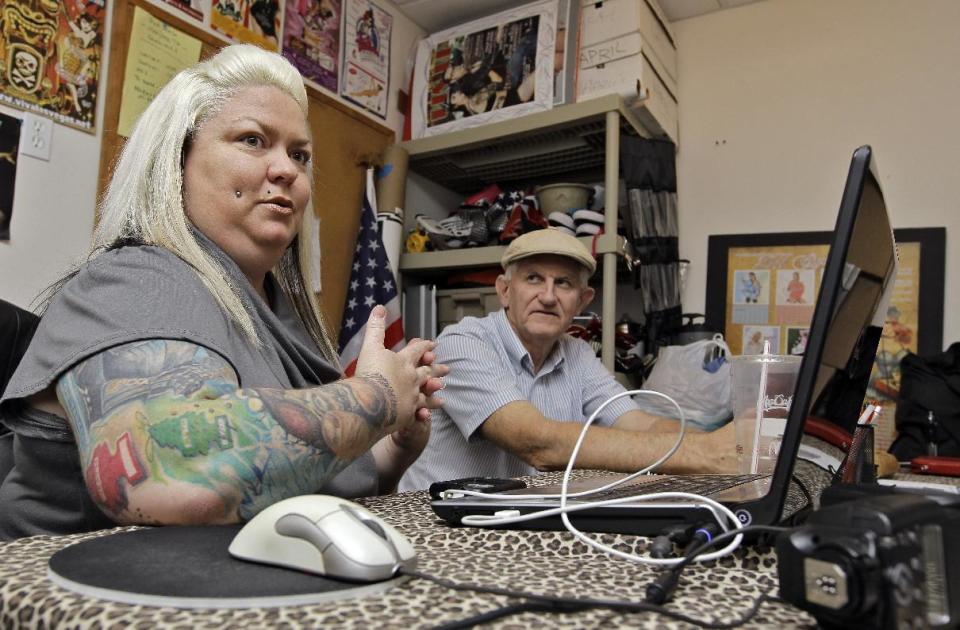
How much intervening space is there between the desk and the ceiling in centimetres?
246

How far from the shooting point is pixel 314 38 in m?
2.28

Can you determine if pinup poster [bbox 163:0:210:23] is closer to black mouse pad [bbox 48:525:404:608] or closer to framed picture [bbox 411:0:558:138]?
framed picture [bbox 411:0:558:138]

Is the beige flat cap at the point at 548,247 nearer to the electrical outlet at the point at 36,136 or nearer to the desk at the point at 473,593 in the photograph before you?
the electrical outlet at the point at 36,136

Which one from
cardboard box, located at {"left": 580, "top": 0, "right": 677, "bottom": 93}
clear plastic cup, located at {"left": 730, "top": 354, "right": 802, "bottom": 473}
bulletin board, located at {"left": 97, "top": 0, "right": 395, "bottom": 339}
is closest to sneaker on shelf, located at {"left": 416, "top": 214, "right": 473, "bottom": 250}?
bulletin board, located at {"left": 97, "top": 0, "right": 395, "bottom": 339}

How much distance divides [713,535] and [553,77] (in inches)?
83.6

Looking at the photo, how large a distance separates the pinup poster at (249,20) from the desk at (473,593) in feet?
5.97

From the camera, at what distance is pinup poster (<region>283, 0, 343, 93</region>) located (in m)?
2.19

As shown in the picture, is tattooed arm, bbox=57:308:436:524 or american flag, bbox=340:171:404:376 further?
american flag, bbox=340:171:404:376

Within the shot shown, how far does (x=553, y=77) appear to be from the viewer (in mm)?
2375

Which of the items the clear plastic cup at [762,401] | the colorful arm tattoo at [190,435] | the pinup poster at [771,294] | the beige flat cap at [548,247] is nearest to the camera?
the colorful arm tattoo at [190,435]

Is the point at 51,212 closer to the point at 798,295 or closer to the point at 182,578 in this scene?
the point at 182,578

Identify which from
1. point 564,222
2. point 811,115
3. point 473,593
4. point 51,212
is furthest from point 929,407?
point 51,212

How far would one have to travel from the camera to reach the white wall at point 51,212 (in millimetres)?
1524

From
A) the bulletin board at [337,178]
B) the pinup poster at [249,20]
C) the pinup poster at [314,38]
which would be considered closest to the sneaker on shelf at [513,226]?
the bulletin board at [337,178]
